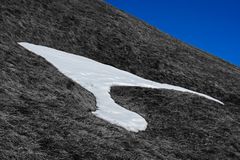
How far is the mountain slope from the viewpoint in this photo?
41.5 ft

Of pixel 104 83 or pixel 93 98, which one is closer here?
pixel 93 98

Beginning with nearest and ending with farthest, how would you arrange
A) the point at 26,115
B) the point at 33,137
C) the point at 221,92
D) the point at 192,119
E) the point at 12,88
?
the point at 33,137 < the point at 26,115 < the point at 12,88 < the point at 192,119 < the point at 221,92

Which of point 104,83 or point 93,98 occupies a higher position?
point 104,83

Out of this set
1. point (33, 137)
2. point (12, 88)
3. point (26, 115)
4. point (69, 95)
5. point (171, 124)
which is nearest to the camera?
point (33, 137)

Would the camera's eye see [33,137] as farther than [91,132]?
No

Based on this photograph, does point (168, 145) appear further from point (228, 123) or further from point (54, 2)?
point (54, 2)

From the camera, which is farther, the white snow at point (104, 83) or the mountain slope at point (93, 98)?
the white snow at point (104, 83)

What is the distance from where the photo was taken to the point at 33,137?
11922 millimetres

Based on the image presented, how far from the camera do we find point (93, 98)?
2045 centimetres

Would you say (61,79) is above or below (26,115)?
above

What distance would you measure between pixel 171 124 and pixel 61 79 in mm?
7168

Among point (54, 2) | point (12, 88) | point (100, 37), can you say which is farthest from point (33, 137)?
point (54, 2)

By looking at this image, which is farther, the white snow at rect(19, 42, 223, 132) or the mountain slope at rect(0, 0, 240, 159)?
the white snow at rect(19, 42, 223, 132)

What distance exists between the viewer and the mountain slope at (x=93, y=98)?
12656 mm
